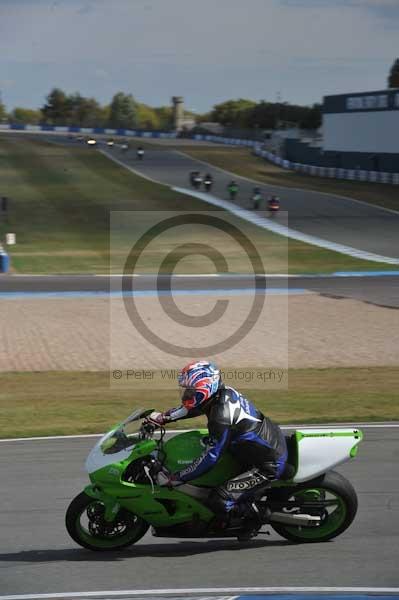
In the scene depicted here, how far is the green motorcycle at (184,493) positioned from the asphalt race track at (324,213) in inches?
1268

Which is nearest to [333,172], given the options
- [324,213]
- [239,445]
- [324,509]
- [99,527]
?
[324,213]

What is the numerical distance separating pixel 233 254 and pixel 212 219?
11.2 metres

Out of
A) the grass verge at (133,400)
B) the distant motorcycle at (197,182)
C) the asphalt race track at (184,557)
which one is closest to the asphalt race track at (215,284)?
the grass verge at (133,400)

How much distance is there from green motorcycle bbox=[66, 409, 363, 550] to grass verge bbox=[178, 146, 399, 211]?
158 feet

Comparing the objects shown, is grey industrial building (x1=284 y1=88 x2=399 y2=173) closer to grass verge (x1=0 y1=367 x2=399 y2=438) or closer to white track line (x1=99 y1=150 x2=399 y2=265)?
white track line (x1=99 y1=150 x2=399 y2=265)

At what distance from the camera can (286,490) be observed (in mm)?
8422

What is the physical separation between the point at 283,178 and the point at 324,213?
20.4m

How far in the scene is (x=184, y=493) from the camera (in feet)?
26.7

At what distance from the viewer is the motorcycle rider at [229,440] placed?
7996mm

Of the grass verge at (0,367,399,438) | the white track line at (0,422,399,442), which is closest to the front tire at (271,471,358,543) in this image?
the white track line at (0,422,399,442)

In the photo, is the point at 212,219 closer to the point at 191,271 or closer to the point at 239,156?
the point at 191,271

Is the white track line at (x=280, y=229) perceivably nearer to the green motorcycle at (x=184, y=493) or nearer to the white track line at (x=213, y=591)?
the green motorcycle at (x=184, y=493)

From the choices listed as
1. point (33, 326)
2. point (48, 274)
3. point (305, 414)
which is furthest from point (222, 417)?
point (48, 274)

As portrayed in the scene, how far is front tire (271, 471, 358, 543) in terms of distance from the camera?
8.39 m
